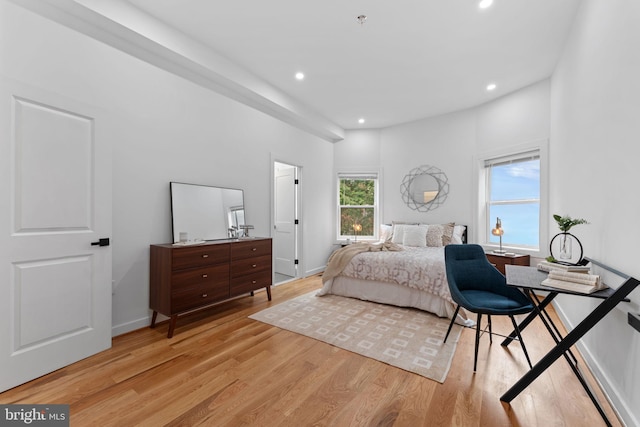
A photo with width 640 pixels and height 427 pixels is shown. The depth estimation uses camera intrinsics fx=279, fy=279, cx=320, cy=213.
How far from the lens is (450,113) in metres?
5.12

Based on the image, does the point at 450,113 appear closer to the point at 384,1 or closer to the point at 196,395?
the point at 384,1

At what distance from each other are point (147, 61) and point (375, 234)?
185 inches

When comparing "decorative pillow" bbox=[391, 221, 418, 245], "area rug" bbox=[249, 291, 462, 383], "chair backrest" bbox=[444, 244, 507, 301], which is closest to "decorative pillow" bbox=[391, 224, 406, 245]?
"decorative pillow" bbox=[391, 221, 418, 245]

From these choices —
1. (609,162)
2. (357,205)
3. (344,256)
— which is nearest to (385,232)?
(357,205)

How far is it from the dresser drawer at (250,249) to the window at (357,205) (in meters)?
2.52

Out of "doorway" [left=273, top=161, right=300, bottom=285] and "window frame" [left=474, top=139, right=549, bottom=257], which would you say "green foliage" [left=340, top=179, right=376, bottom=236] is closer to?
"doorway" [left=273, top=161, right=300, bottom=285]

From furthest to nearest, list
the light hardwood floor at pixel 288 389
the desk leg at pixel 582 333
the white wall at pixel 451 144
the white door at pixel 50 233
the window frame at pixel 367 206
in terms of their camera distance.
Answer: the window frame at pixel 367 206 < the white wall at pixel 451 144 < the white door at pixel 50 233 < the light hardwood floor at pixel 288 389 < the desk leg at pixel 582 333

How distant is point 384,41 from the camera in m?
3.02

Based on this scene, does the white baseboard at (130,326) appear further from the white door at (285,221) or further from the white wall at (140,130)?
the white door at (285,221)

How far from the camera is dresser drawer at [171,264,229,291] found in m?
2.71

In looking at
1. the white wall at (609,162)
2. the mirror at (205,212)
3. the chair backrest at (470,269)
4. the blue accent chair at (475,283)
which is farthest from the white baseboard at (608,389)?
the mirror at (205,212)

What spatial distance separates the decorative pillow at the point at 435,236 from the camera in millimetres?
4625

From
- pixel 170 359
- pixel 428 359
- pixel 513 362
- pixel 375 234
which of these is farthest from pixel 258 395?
pixel 375 234

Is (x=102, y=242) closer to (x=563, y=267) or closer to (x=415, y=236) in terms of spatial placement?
(x=563, y=267)
